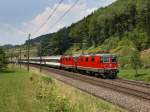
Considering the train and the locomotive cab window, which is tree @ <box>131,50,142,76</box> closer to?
the train

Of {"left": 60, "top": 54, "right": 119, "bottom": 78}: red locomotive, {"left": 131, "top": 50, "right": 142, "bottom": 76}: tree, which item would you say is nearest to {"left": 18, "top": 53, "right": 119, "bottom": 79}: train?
{"left": 60, "top": 54, "right": 119, "bottom": 78}: red locomotive

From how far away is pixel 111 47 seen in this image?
121 metres

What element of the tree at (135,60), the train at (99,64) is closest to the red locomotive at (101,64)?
the train at (99,64)

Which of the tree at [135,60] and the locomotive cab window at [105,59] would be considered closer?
the tree at [135,60]

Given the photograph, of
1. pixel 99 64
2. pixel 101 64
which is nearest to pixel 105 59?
pixel 101 64

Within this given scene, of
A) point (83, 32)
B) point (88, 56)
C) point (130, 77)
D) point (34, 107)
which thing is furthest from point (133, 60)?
point (83, 32)

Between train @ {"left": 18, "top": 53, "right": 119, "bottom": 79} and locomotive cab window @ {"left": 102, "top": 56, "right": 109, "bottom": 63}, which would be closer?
train @ {"left": 18, "top": 53, "right": 119, "bottom": 79}

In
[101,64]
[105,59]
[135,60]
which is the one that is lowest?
[101,64]

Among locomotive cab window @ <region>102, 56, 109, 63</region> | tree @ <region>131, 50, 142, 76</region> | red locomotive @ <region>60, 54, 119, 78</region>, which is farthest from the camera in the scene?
locomotive cab window @ <region>102, 56, 109, 63</region>

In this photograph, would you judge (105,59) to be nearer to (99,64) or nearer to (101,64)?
(101,64)

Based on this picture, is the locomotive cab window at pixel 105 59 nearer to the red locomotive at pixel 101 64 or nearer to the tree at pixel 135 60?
the red locomotive at pixel 101 64

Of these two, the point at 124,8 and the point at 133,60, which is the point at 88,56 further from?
the point at 124,8

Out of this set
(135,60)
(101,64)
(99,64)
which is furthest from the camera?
(99,64)

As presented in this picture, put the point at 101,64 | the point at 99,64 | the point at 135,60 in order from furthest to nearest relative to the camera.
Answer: the point at 99,64, the point at 101,64, the point at 135,60
